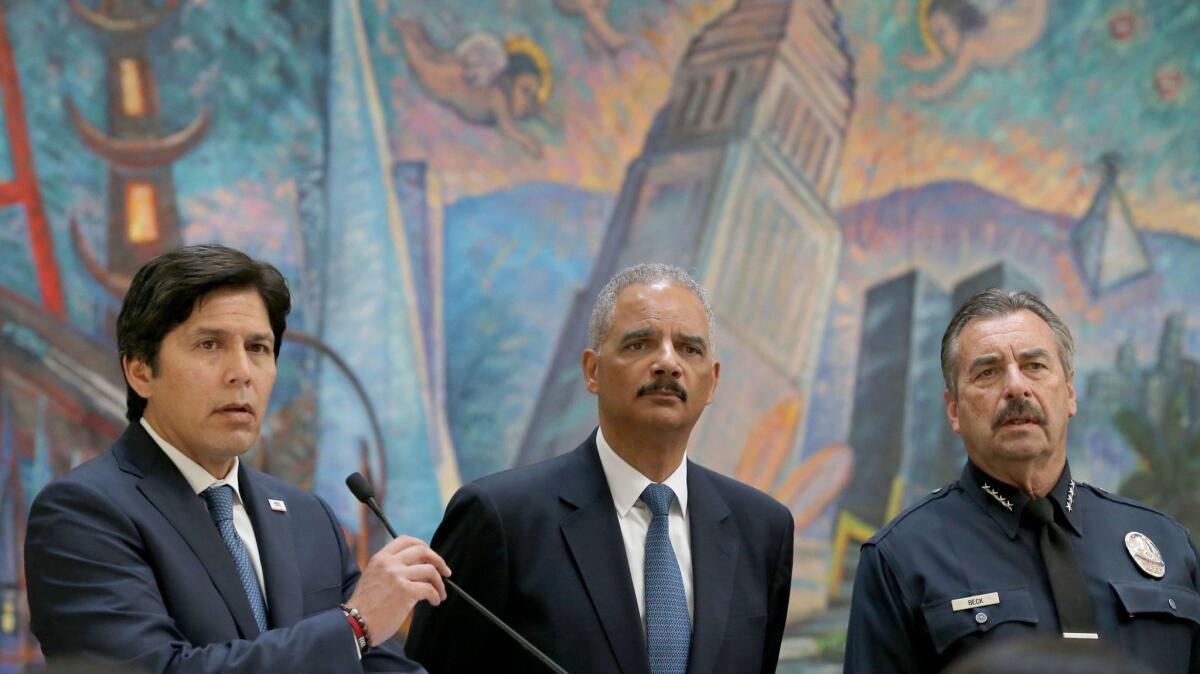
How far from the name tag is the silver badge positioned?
1.10ft

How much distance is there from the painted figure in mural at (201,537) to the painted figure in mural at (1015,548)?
3.07ft

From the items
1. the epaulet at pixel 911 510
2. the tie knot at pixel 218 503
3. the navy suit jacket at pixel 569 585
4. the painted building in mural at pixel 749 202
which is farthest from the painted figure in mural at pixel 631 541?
the painted building in mural at pixel 749 202

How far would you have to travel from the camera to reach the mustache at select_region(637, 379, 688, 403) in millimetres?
2934

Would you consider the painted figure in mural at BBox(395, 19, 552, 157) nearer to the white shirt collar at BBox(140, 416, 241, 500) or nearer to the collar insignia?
the collar insignia

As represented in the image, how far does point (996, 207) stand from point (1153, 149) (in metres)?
0.87

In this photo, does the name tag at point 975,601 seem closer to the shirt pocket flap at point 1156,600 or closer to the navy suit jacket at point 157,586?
the shirt pocket flap at point 1156,600

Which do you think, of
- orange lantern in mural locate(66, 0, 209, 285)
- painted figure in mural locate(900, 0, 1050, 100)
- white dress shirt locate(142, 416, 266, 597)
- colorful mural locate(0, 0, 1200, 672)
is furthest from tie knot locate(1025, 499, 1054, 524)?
painted figure in mural locate(900, 0, 1050, 100)

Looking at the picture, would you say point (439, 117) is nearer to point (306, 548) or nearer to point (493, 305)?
point (493, 305)

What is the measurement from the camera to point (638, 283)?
3.07 meters

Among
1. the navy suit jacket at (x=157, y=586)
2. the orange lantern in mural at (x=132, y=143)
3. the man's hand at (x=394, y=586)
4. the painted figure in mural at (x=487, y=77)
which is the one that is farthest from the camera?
the painted figure in mural at (x=487, y=77)

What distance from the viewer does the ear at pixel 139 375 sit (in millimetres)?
2561

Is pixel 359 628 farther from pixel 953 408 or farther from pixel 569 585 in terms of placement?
pixel 953 408

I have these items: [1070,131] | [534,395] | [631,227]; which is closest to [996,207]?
[1070,131]

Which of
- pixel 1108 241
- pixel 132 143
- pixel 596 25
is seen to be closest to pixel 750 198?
pixel 596 25
